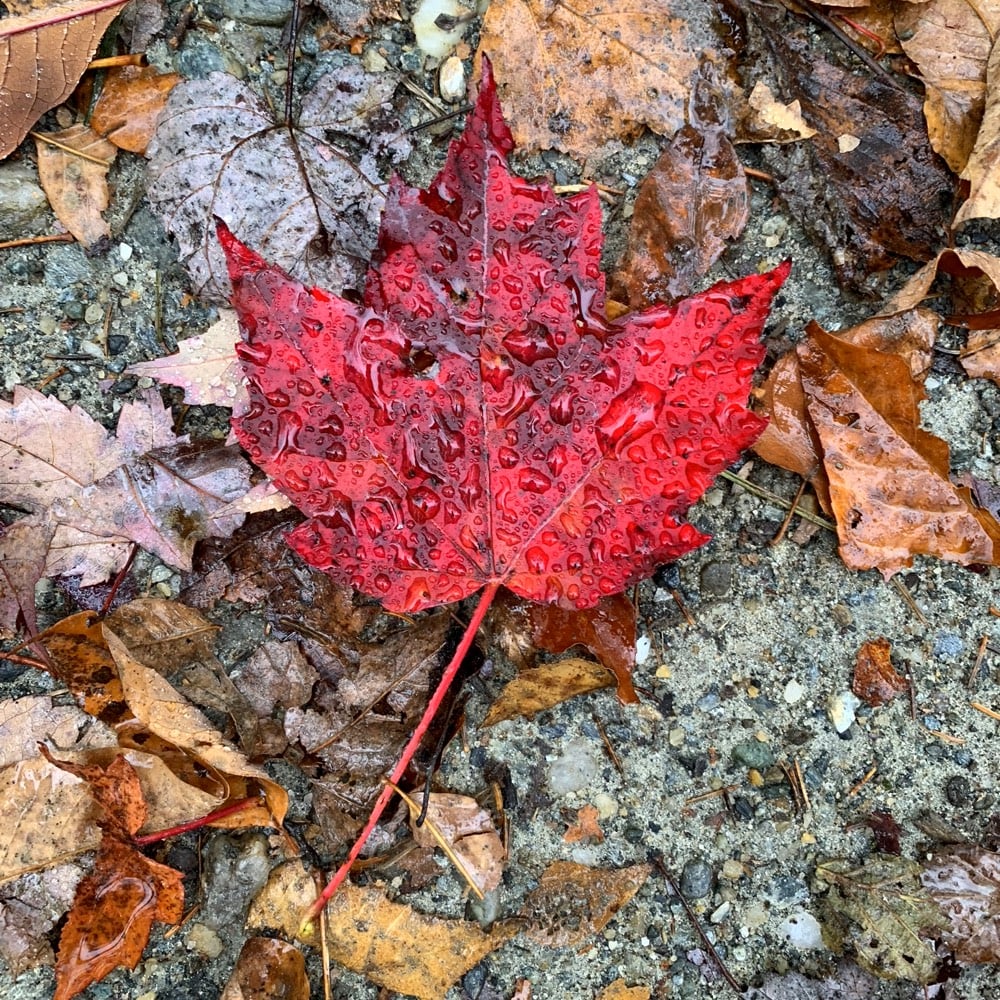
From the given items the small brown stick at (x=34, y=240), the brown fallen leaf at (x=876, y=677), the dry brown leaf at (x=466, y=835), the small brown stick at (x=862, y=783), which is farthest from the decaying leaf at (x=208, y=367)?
the small brown stick at (x=862, y=783)

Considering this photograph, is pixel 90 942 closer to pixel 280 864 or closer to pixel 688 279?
pixel 280 864

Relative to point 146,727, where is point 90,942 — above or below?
below

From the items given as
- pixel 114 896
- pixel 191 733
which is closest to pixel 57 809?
pixel 114 896

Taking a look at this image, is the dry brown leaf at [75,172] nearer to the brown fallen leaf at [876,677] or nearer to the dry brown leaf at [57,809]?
the dry brown leaf at [57,809]

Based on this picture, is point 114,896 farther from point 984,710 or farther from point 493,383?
Result: point 984,710

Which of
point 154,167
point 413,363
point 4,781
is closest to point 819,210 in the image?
point 413,363
